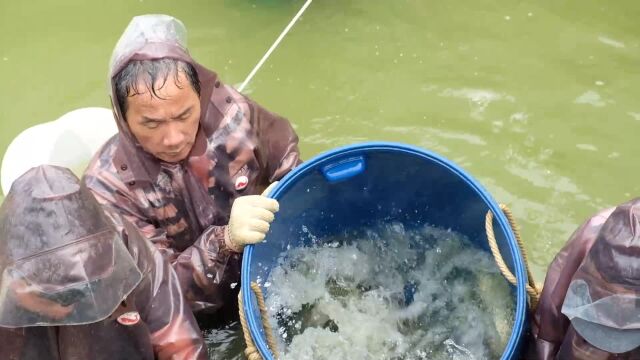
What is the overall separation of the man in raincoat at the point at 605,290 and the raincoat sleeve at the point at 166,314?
923 millimetres

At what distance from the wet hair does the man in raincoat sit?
109cm

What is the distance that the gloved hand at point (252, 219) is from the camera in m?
1.84

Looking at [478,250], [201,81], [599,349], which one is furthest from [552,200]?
[201,81]

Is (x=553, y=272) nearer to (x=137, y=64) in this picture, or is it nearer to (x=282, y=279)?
(x=282, y=279)

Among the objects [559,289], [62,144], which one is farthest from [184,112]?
[559,289]

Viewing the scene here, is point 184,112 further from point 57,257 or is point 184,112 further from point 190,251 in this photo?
point 57,257

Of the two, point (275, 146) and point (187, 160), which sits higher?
point (187, 160)

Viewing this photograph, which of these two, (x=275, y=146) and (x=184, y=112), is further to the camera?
(x=275, y=146)

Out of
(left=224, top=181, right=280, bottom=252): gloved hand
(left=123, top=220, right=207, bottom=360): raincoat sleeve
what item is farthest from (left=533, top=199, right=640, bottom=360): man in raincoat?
(left=123, top=220, right=207, bottom=360): raincoat sleeve

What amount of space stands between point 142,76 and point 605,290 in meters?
1.22

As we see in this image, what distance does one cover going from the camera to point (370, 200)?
87.0 inches

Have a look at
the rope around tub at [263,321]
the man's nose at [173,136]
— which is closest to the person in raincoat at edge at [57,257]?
the rope around tub at [263,321]

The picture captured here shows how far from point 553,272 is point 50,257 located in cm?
115

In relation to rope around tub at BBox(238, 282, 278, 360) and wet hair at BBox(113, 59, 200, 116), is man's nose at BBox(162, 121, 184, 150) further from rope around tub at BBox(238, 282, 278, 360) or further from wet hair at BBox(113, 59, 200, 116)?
rope around tub at BBox(238, 282, 278, 360)
